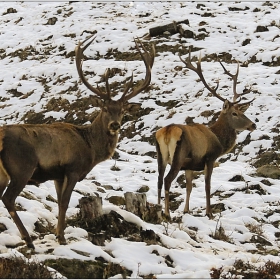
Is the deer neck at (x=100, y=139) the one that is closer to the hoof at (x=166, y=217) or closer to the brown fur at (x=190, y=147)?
the hoof at (x=166, y=217)

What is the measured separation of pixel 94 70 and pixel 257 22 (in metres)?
9.20

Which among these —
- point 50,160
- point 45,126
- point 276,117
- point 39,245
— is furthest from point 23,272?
point 276,117

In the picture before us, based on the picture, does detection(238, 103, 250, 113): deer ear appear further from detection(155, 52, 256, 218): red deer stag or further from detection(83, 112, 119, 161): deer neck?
detection(83, 112, 119, 161): deer neck

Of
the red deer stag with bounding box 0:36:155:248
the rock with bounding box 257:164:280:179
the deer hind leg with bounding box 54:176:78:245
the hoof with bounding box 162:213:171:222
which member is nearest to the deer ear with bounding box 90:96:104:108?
the red deer stag with bounding box 0:36:155:248

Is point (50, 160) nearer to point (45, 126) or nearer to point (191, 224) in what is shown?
point (45, 126)

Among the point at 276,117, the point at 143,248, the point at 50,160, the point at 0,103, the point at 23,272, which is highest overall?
the point at 50,160

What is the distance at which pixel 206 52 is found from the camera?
21.1 metres

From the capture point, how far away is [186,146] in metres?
8.52

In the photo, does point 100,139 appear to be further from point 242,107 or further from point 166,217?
point 242,107

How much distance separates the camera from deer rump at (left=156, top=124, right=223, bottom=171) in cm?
845

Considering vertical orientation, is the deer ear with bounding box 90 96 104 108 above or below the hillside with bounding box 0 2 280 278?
above

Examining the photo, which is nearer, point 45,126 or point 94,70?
point 45,126

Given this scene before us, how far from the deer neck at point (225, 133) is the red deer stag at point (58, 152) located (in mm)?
3442

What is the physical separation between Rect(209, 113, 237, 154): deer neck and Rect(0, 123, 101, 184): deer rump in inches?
173
